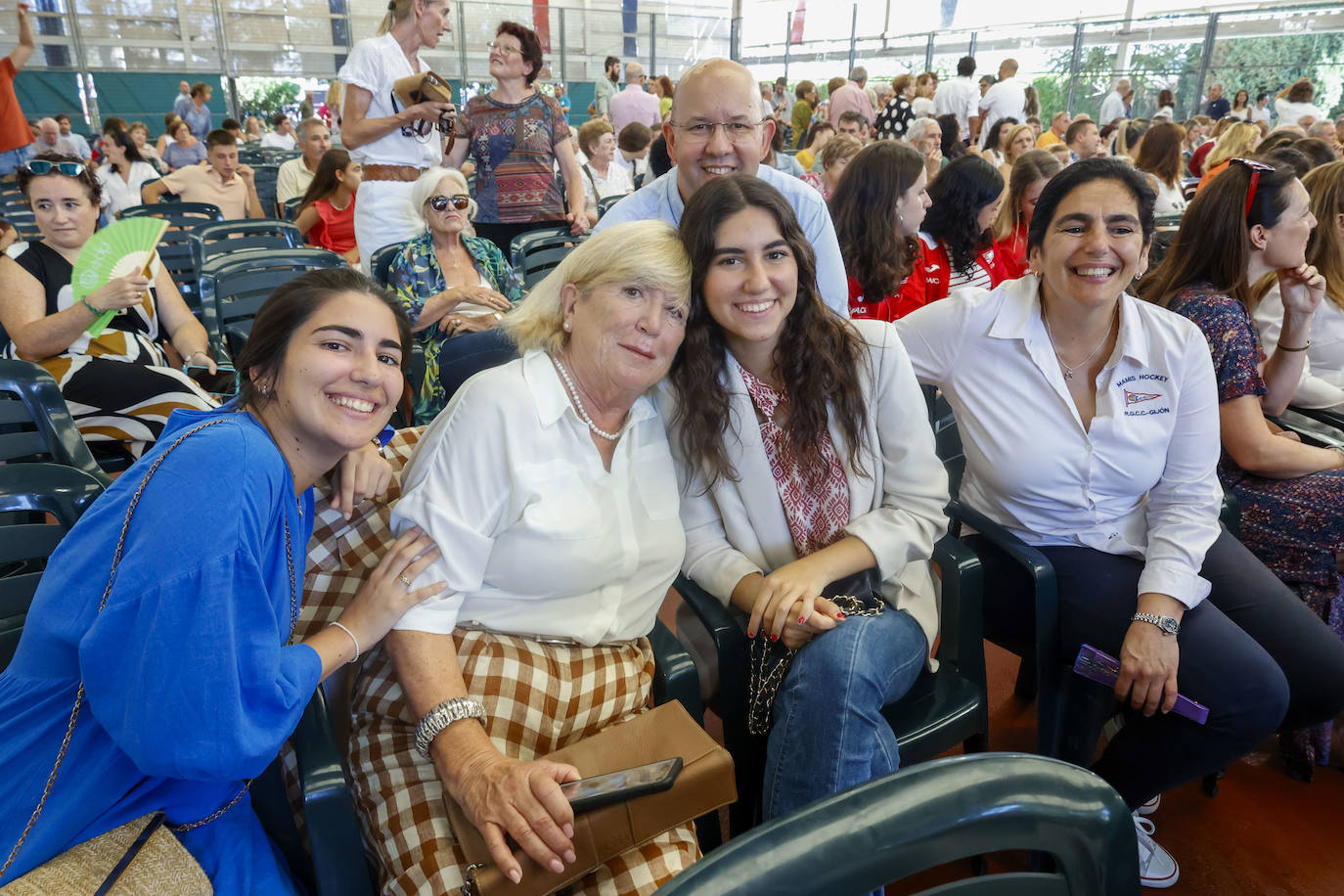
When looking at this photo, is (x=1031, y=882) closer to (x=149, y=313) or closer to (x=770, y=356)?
(x=770, y=356)

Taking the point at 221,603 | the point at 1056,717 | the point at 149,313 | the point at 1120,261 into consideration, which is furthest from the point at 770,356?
the point at 149,313

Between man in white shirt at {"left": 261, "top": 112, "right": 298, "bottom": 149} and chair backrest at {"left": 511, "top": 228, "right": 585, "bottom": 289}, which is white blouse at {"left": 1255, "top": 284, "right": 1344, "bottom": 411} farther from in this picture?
man in white shirt at {"left": 261, "top": 112, "right": 298, "bottom": 149}

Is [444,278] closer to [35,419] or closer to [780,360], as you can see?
[35,419]

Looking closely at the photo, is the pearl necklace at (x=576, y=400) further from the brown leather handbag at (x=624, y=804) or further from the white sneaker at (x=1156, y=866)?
the white sneaker at (x=1156, y=866)

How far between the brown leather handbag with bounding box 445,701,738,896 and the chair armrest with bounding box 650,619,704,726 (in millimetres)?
208

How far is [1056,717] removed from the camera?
1.94 metres

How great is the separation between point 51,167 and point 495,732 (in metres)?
2.67

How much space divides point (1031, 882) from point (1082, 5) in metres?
18.9

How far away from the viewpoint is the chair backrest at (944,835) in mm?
603

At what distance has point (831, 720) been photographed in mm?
1486

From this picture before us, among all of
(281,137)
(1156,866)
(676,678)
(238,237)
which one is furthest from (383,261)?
(281,137)

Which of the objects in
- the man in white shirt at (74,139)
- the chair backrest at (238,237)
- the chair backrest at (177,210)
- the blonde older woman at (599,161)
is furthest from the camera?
the man in white shirt at (74,139)

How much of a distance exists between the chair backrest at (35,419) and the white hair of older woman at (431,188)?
1.76 m

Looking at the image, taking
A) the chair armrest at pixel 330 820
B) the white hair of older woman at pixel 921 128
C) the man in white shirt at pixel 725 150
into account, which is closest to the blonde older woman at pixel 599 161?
the white hair of older woman at pixel 921 128
